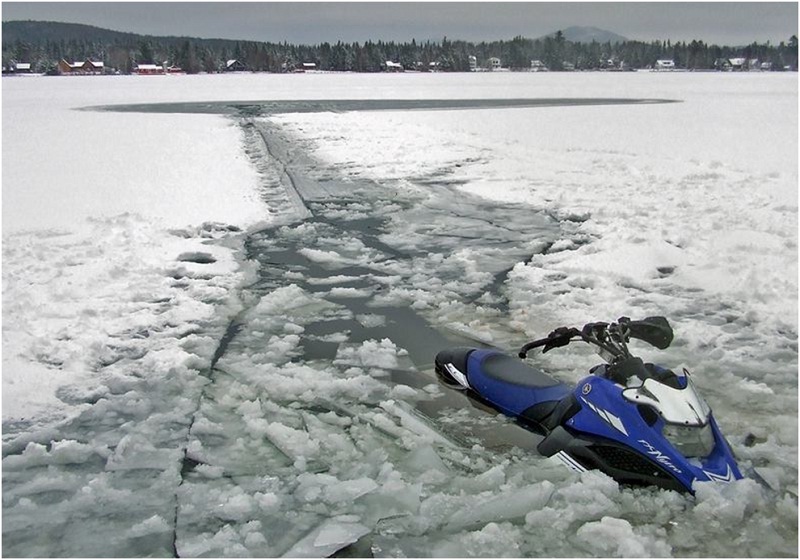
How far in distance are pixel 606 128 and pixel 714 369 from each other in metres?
18.4

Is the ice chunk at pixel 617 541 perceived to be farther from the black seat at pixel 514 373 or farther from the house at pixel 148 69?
the house at pixel 148 69

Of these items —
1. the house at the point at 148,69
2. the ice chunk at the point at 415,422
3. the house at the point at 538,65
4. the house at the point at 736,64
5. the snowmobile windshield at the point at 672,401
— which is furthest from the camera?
the house at the point at 538,65

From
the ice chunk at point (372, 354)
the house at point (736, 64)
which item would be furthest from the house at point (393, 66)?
the ice chunk at point (372, 354)

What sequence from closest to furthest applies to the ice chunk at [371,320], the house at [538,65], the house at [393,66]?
1. the ice chunk at [371,320]
2. the house at [393,66]
3. the house at [538,65]

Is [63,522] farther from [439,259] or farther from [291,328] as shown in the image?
[439,259]

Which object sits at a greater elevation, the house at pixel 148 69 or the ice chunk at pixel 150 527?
the house at pixel 148 69

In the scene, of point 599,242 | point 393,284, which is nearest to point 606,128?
point 599,242

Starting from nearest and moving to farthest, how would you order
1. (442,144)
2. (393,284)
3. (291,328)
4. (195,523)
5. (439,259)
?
(195,523)
(291,328)
(393,284)
(439,259)
(442,144)

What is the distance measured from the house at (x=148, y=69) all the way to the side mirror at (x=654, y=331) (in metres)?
109

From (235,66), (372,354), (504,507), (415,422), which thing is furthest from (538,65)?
(504,507)

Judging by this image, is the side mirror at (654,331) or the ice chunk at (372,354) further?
the ice chunk at (372,354)

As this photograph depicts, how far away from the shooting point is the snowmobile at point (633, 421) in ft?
10.6

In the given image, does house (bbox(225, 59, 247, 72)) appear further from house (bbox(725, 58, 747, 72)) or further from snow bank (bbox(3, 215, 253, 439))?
snow bank (bbox(3, 215, 253, 439))

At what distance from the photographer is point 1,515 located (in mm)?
3385
